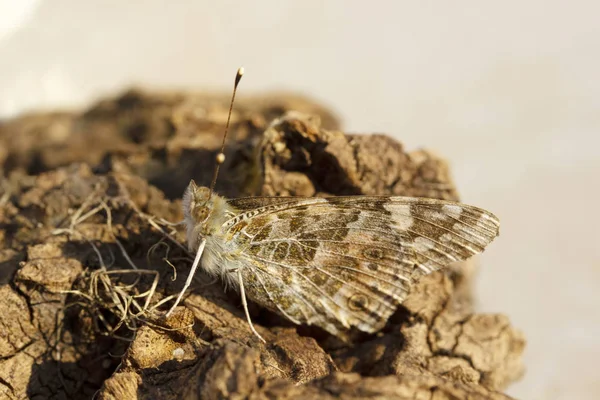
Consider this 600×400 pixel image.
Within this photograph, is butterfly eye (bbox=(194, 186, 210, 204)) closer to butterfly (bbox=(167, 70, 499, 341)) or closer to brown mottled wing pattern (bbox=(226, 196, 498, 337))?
butterfly (bbox=(167, 70, 499, 341))

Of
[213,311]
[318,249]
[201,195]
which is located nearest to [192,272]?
[213,311]

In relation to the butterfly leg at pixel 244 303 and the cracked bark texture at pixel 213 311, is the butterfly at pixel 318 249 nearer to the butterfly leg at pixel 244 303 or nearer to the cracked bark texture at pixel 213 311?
the butterfly leg at pixel 244 303

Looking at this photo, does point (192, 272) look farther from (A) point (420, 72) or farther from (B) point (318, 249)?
(A) point (420, 72)

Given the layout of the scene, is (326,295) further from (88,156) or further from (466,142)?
(466,142)

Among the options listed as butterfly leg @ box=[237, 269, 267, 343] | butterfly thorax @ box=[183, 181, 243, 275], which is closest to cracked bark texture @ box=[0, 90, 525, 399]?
butterfly leg @ box=[237, 269, 267, 343]

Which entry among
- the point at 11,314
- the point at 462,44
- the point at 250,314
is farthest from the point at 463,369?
the point at 462,44

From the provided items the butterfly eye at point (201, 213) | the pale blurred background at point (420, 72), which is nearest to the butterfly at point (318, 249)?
the butterfly eye at point (201, 213)
